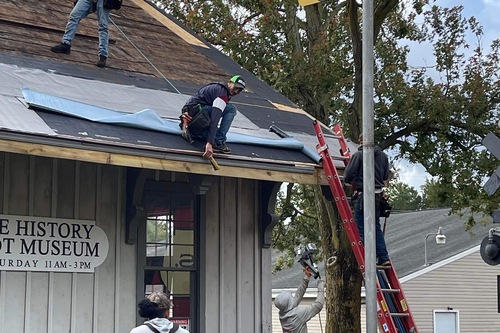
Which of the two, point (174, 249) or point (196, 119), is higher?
point (196, 119)

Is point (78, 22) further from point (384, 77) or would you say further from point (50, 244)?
point (384, 77)

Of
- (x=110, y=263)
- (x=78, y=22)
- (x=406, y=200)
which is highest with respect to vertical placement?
(x=406, y=200)

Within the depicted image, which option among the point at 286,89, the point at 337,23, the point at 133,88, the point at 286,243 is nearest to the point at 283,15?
the point at 337,23

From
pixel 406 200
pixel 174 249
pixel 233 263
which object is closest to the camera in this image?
pixel 174 249

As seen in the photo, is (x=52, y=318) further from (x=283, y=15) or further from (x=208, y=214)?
(x=283, y=15)

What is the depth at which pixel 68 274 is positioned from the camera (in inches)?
329

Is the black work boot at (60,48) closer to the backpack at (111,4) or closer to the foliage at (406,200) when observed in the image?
the backpack at (111,4)

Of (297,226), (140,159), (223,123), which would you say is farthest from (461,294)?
(140,159)

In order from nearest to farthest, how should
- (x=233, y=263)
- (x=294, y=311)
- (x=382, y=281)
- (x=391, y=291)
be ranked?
(x=391, y=291) < (x=382, y=281) < (x=233, y=263) < (x=294, y=311)

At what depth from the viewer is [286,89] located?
61.2 ft

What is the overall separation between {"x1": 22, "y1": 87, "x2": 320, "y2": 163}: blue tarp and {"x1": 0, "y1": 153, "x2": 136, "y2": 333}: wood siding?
622mm

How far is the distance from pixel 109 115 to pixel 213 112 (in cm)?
96

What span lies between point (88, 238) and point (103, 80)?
1.86 m

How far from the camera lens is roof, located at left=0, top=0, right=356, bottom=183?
749 cm
